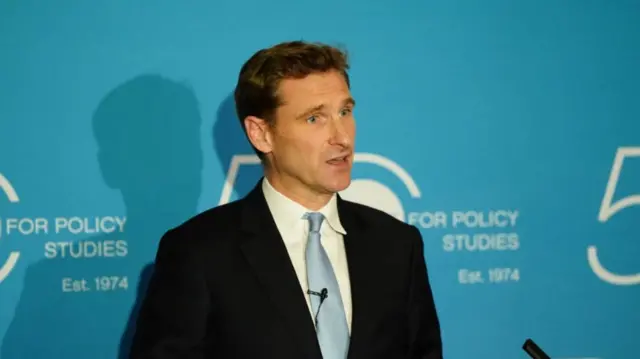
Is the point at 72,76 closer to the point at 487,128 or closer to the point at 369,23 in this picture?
the point at 369,23

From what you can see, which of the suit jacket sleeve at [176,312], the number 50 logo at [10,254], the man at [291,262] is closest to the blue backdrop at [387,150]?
the number 50 logo at [10,254]

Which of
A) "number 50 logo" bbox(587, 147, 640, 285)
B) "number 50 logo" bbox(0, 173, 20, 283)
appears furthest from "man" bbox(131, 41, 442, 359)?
"number 50 logo" bbox(587, 147, 640, 285)

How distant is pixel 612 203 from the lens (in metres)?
2.77

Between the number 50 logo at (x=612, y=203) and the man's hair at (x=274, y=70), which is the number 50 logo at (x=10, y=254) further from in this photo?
the number 50 logo at (x=612, y=203)

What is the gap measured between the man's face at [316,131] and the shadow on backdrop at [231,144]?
1.94 ft

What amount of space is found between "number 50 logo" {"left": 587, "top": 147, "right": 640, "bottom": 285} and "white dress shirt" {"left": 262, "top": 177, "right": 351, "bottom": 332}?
103 centimetres

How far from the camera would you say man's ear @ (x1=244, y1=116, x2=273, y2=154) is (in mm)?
2054

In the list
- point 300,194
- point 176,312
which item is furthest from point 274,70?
point 176,312

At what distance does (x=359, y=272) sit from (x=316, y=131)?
1.05 ft

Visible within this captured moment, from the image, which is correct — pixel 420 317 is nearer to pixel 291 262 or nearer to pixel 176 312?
pixel 291 262

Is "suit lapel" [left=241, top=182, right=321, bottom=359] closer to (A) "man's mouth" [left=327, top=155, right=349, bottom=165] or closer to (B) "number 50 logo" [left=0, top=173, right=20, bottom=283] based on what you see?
(A) "man's mouth" [left=327, top=155, right=349, bottom=165]

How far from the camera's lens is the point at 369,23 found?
2.65 metres

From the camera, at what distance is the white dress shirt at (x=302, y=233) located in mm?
2020

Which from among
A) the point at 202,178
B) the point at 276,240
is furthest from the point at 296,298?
the point at 202,178
